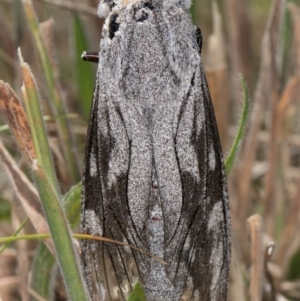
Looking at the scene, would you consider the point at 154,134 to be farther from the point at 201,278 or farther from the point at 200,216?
the point at 201,278

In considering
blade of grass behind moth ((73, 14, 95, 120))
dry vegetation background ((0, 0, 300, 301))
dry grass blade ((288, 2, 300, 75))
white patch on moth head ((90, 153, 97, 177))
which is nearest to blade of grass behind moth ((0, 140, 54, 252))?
dry vegetation background ((0, 0, 300, 301))

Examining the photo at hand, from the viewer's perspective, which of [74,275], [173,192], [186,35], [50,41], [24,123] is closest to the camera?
[74,275]

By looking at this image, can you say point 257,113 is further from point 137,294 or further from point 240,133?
point 137,294

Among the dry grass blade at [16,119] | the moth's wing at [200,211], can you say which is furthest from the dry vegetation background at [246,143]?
the dry grass blade at [16,119]

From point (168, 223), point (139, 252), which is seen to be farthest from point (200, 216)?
point (139, 252)

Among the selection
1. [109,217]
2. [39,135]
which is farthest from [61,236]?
[109,217]

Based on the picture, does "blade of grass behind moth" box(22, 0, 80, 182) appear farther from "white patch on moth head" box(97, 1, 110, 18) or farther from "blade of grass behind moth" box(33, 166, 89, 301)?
"blade of grass behind moth" box(33, 166, 89, 301)

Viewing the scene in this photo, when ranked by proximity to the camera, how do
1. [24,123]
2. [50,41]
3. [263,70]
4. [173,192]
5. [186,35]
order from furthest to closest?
1. [263,70]
2. [50,41]
3. [186,35]
4. [173,192]
5. [24,123]
